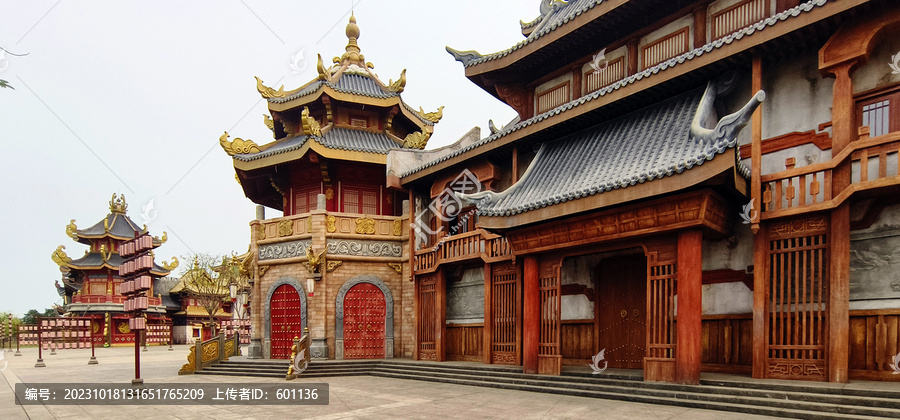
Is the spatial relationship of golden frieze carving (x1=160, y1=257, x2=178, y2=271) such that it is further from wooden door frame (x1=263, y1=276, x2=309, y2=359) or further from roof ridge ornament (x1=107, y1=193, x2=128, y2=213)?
wooden door frame (x1=263, y1=276, x2=309, y2=359)

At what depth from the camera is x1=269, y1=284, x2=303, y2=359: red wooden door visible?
1750 centimetres

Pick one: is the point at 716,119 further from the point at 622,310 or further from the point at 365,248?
the point at 365,248

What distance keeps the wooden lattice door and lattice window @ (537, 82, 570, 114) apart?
6.66 meters

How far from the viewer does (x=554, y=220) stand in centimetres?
1088

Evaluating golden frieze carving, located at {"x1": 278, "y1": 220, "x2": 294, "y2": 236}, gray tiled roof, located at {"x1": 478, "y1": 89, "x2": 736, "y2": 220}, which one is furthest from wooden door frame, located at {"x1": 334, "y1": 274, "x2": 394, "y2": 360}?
gray tiled roof, located at {"x1": 478, "y1": 89, "x2": 736, "y2": 220}

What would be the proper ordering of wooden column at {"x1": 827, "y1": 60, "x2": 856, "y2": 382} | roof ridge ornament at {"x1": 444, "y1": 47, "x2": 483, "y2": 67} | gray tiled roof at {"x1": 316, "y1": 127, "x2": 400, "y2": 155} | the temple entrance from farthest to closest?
gray tiled roof at {"x1": 316, "y1": 127, "x2": 400, "y2": 155} → roof ridge ornament at {"x1": 444, "y1": 47, "x2": 483, "y2": 67} → the temple entrance → wooden column at {"x1": 827, "y1": 60, "x2": 856, "y2": 382}

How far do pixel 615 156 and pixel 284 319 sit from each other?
486 inches

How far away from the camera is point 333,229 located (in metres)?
17.4

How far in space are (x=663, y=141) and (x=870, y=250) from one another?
3.61 m

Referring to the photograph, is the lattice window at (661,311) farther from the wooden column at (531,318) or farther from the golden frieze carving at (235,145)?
the golden frieze carving at (235,145)

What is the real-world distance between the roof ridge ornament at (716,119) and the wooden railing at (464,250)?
533 cm

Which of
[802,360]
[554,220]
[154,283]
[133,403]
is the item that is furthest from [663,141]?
[154,283]

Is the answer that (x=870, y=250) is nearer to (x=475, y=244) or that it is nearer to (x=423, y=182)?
(x=475, y=244)

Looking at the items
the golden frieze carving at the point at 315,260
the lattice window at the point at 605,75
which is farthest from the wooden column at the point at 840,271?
the golden frieze carving at the point at 315,260
